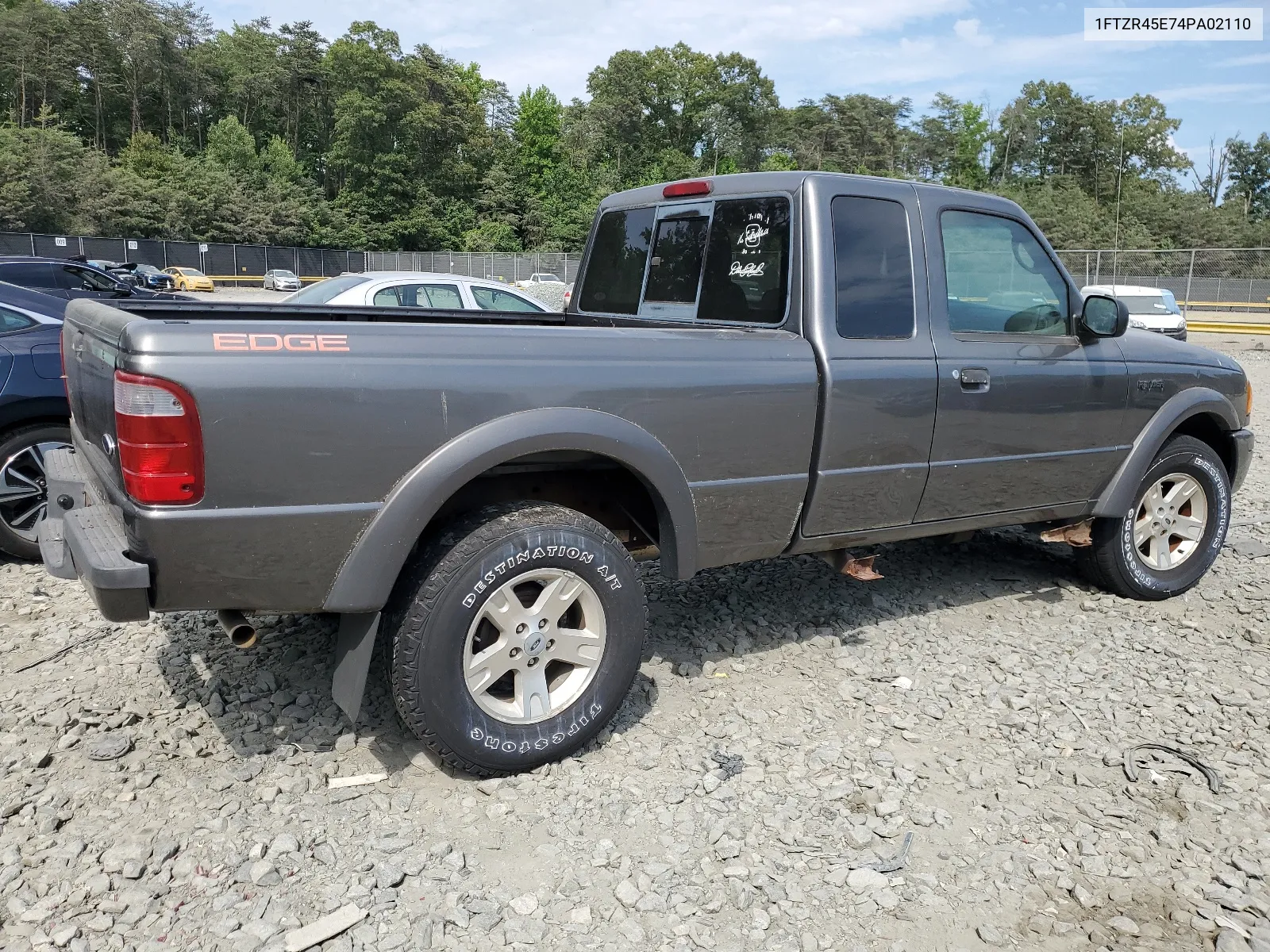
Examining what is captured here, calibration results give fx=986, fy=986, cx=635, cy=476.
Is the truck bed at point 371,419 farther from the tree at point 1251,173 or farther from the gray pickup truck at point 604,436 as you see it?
the tree at point 1251,173

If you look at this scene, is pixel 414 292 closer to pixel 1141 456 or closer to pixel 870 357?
pixel 870 357

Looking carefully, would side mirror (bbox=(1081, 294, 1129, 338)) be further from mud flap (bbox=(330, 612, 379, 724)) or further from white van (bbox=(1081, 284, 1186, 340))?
white van (bbox=(1081, 284, 1186, 340))

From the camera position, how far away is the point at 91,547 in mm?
2871

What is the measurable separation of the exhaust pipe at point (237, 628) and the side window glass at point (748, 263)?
2260 mm

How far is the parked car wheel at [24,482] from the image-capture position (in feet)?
17.1

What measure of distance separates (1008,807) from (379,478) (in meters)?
2.29

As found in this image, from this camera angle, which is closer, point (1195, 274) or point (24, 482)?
point (24, 482)

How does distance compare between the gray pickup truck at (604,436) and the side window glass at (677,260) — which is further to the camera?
the side window glass at (677,260)

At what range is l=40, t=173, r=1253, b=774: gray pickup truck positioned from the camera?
9.11 feet

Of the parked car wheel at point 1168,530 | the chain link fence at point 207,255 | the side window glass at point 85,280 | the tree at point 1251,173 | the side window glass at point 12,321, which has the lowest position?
the parked car wheel at point 1168,530

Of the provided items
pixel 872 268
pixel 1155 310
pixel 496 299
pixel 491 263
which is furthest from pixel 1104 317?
pixel 491 263

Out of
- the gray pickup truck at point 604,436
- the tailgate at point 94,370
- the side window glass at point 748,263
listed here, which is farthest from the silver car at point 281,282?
the gray pickup truck at point 604,436

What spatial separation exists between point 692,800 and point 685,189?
2692mm

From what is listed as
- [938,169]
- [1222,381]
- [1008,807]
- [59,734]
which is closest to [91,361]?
[59,734]
